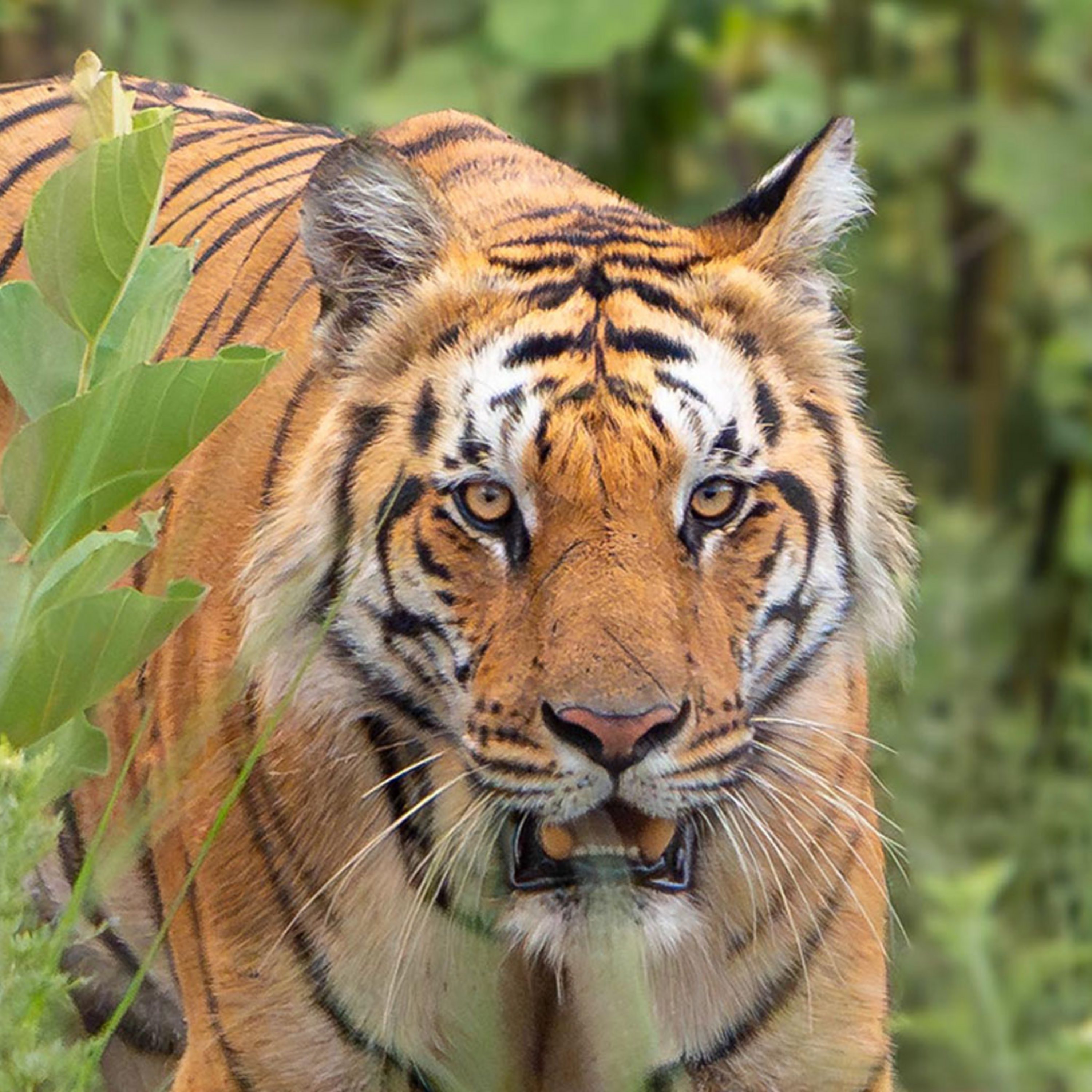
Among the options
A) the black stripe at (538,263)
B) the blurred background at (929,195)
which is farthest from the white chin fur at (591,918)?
the blurred background at (929,195)

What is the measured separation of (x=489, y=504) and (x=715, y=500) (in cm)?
22

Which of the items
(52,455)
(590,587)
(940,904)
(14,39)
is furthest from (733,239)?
(14,39)

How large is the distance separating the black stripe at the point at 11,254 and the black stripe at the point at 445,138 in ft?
1.81

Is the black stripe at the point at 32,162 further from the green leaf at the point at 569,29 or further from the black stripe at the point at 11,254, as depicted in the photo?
the green leaf at the point at 569,29

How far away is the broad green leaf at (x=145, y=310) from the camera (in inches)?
75.0

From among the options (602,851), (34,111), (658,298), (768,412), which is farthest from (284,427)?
(34,111)

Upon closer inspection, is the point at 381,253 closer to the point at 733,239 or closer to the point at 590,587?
the point at 733,239

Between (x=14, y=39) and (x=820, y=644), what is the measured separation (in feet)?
11.9

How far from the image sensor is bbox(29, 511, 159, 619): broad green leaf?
184 cm

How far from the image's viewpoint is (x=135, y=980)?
1778 millimetres

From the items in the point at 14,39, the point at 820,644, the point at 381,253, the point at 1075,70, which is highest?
the point at 1075,70

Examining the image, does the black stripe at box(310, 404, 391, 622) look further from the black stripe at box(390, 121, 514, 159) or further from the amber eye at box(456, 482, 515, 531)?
the black stripe at box(390, 121, 514, 159)

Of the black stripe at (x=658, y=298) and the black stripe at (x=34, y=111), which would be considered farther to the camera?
the black stripe at (x=34, y=111)

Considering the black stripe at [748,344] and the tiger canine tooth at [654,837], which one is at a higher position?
the black stripe at [748,344]
